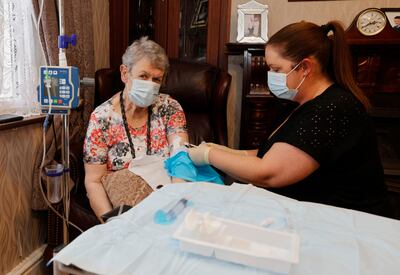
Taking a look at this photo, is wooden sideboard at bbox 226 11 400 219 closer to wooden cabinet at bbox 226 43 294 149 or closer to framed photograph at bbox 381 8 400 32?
wooden cabinet at bbox 226 43 294 149

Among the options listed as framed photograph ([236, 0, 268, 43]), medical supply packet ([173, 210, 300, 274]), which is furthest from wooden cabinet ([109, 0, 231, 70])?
medical supply packet ([173, 210, 300, 274])

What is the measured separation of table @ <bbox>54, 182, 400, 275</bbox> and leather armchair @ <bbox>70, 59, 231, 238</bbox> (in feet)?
3.83

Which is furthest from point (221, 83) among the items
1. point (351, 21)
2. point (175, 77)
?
point (351, 21)

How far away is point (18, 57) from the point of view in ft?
4.83

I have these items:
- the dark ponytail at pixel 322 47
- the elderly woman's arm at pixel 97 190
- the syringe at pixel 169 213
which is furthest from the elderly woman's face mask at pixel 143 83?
the syringe at pixel 169 213

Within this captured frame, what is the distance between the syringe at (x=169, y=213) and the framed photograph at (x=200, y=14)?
6.27 feet

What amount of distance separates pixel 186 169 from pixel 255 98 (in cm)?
96

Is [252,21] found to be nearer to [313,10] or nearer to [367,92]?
[313,10]

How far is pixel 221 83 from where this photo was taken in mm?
1992

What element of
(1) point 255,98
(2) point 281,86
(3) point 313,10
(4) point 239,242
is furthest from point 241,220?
(3) point 313,10

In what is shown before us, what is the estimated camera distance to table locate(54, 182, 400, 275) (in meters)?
0.55

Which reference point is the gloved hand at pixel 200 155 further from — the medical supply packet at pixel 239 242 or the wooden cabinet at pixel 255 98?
the wooden cabinet at pixel 255 98

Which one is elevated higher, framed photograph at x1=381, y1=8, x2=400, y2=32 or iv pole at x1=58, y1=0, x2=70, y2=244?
framed photograph at x1=381, y1=8, x2=400, y2=32

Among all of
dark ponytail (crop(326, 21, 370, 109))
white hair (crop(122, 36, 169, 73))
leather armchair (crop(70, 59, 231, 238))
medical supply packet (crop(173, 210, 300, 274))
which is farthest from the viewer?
leather armchair (crop(70, 59, 231, 238))
